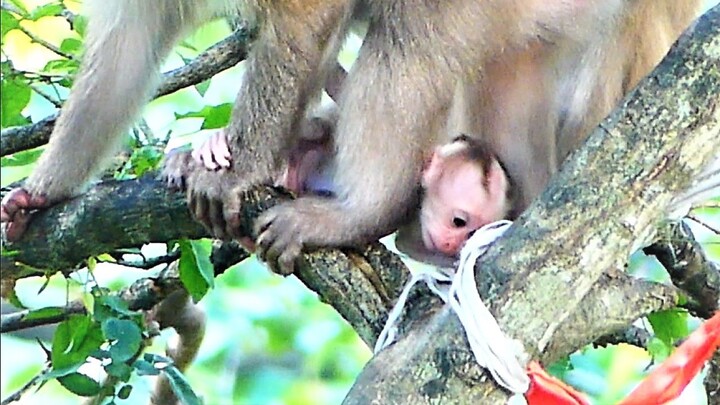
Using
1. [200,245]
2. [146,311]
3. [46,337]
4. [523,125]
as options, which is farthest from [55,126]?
[46,337]

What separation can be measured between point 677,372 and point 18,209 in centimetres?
117

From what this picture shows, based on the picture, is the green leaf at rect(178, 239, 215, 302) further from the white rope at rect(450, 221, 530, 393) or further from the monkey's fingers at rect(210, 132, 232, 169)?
the white rope at rect(450, 221, 530, 393)

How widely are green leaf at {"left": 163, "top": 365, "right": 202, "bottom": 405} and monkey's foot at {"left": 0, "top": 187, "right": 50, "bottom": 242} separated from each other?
0.43 meters

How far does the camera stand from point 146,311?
1.94 meters

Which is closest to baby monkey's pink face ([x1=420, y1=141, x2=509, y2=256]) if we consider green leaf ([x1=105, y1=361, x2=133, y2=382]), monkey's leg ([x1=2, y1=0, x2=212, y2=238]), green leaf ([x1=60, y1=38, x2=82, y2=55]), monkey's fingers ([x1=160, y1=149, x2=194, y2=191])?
monkey's fingers ([x1=160, y1=149, x2=194, y2=191])

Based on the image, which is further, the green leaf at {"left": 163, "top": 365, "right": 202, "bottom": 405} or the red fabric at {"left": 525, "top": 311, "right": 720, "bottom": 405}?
the green leaf at {"left": 163, "top": 365, "right": 202, "bottom": 405}

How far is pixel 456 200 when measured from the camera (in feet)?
5.40

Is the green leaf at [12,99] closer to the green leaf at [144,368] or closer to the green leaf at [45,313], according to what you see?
the green leaf at [45,313]

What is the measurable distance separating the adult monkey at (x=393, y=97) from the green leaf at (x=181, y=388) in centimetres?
21

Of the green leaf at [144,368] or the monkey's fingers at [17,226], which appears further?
the monkey's fingers at [17,226]

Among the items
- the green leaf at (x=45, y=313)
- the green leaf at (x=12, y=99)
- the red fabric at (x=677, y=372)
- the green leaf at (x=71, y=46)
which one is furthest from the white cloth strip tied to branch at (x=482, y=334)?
the green leaf at (x=71, y=46)

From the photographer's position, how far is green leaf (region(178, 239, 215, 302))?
1.62 m

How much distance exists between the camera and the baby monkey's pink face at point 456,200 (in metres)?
1.65

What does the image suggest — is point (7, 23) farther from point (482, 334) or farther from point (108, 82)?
point (482, 334)
